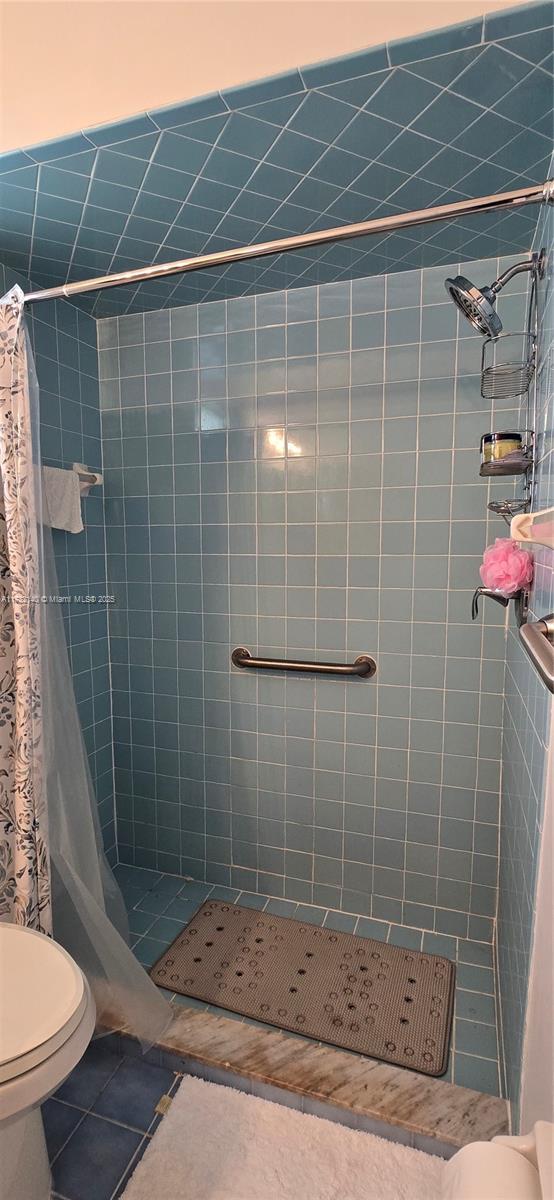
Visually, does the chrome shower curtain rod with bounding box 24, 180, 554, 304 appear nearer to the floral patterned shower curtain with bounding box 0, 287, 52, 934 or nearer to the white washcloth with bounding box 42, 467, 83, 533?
the floral patterned shower curtain with bounding box 0, 287, 52, 934

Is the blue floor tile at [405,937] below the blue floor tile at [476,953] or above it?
above

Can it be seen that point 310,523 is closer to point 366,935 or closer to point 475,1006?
point 366,935

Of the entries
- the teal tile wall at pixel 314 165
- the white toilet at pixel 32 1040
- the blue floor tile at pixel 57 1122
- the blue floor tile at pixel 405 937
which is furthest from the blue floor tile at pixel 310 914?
the teal tile wall at pixel 314 165

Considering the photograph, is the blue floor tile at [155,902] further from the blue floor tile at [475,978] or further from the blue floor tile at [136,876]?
the blue floor tile at [475,978]

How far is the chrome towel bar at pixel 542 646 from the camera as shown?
23.8 inches

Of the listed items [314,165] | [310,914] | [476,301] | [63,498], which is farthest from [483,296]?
[310,914]

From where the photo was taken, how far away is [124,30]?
2.82 feet

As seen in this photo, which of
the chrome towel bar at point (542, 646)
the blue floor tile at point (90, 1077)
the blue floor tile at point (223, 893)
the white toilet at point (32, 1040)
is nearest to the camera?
the chrome towel bar at point (542, 646)

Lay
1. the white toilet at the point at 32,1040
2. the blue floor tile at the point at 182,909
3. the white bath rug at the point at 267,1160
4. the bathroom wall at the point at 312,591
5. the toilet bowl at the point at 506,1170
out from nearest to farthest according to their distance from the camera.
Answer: the toilet bowl at the point at 506,1170
the white toilet at the point at 32,1040
the white bath rug at the point at 267,1160
the bathroom wall at the point at 312,591
the blue floor tile at the point at 182,909

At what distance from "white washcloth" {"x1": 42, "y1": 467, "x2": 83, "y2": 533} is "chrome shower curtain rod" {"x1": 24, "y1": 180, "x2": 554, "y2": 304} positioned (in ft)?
1.91

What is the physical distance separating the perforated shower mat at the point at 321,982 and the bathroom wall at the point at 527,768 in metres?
0.23

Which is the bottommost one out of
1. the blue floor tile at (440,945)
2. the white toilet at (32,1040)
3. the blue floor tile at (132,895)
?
the blue floor tile at (440,945)

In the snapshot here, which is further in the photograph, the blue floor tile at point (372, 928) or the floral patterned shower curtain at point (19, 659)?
the blue floor tile at point (372, 928)

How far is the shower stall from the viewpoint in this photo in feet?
3.83
